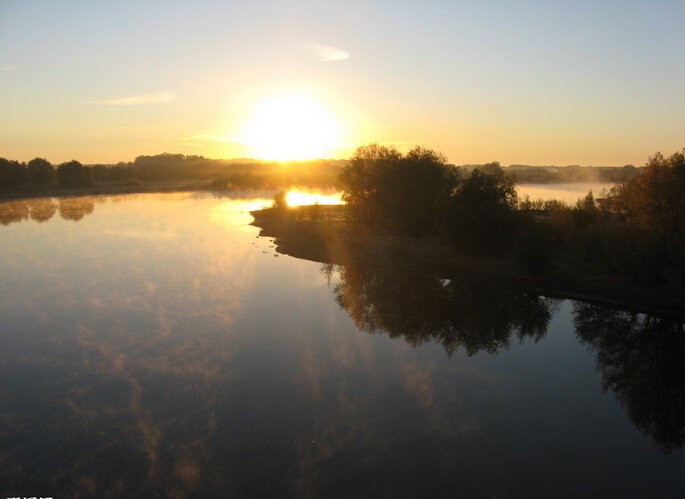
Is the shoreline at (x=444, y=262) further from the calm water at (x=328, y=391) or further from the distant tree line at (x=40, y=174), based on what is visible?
the distant tree line at (x=40, y=174)

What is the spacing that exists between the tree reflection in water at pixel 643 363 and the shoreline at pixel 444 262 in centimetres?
200

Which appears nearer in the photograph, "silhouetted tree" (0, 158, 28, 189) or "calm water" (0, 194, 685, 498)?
"calm water" (0, 194, 685, 498)

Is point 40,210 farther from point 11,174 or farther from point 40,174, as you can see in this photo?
point 40,174

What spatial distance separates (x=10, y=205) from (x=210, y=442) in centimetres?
11293

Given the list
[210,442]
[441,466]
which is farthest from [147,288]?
[441,466]

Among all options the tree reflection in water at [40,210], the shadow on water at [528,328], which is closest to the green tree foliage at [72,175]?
the tree reflection in water at [40,210]

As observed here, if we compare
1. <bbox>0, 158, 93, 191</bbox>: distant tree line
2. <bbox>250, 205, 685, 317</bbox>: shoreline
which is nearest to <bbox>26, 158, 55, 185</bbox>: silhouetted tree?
<bbox>0, 158, 93, 191</bbox>: distant tree line

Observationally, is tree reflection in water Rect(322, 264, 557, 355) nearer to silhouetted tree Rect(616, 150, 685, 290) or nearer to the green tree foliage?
silhouetted tree Rect(616, 150, 685, 290)

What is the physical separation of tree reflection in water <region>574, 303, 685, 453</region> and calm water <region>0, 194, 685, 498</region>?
113 mm

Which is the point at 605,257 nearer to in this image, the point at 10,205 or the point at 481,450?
the point at 481,450

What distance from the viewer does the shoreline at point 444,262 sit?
34.0 meters

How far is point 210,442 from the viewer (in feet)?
57.3

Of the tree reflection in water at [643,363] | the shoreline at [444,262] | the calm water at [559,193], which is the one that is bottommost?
the tree reflection in water at [643,363]

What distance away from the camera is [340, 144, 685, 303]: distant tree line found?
3409cm
